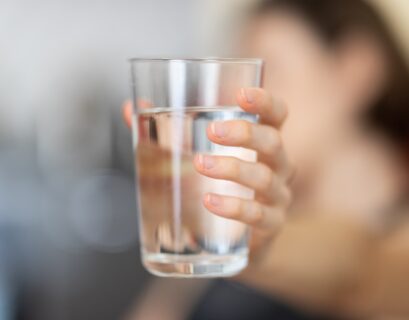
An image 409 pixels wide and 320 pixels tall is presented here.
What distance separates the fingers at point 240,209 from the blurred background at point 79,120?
4.64 feet

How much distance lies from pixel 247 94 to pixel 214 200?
3.3 inches

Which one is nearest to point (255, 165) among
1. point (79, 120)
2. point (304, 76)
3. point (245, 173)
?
point (245, 173)

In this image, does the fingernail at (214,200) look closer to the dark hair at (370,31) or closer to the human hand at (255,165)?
the human hand at (255,165)

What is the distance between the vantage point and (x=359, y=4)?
146 centimetres

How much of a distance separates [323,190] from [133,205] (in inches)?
37.8

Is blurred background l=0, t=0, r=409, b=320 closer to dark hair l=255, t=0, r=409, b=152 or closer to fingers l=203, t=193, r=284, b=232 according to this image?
dark hair l=255, t=0, r=409, b=152

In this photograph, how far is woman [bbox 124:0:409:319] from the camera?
1.15m

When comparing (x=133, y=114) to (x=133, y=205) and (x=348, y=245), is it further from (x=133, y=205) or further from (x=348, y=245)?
(x=133, y=205)

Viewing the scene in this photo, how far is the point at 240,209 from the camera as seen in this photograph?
554 mm

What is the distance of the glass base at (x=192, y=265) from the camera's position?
1.88 ft

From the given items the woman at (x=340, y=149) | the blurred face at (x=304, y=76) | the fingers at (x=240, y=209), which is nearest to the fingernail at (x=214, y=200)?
the fingers at (x=240, y=209)

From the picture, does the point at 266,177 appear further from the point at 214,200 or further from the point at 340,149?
the point at 340,149

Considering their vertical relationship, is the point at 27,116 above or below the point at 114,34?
below

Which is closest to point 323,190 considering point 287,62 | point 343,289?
point 287,62
